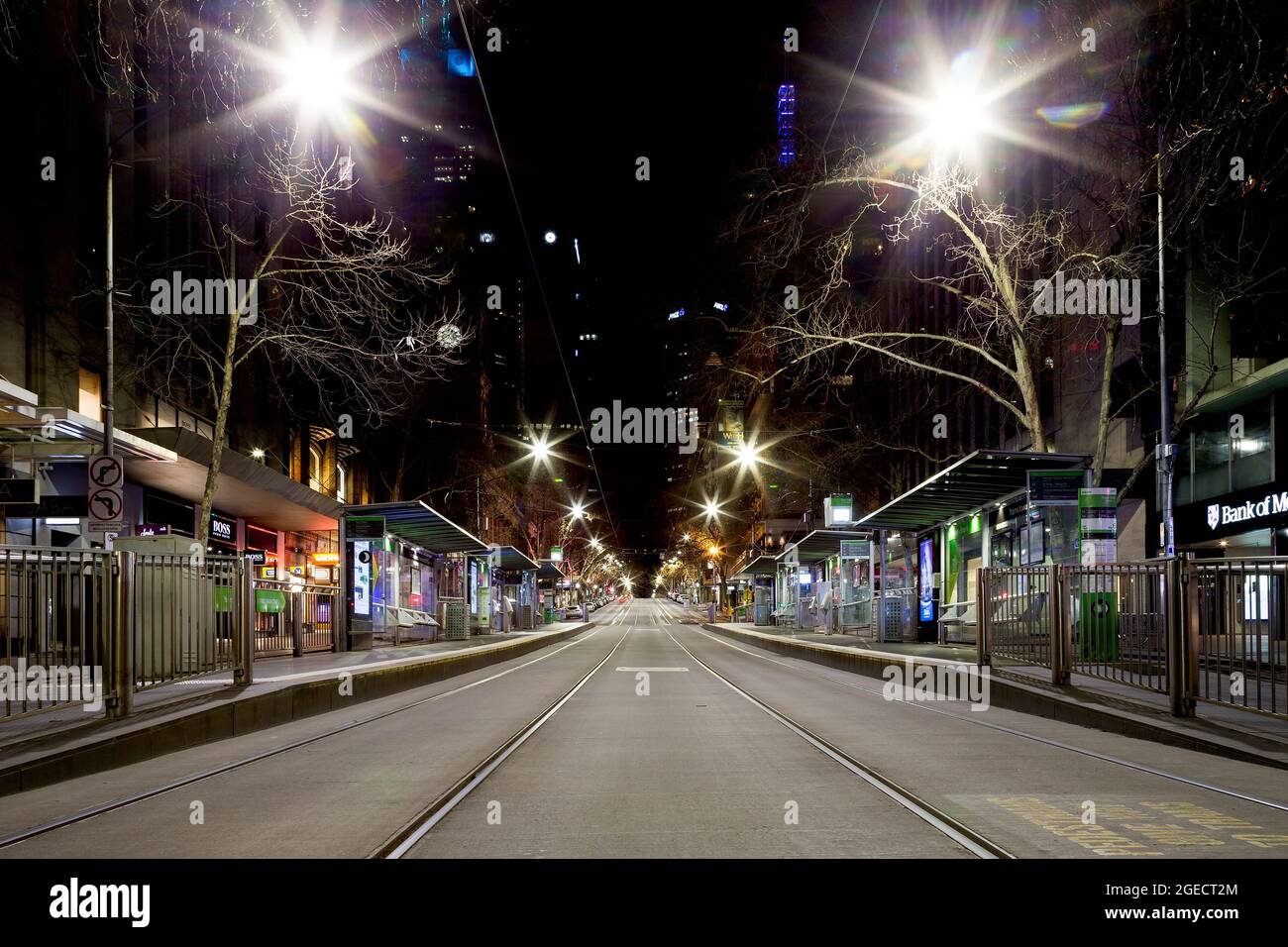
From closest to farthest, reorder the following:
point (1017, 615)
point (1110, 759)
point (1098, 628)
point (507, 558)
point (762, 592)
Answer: point (1110, 759)
point (1098, 628)
point (1017, 615)
point (507, 558)
point (762, 592)

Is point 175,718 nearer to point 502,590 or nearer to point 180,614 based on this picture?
point 180,614

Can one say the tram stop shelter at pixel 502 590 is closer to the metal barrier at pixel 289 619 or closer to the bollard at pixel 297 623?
the metal barrier at pixel 289 619

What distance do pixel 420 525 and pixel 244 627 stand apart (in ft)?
52.4

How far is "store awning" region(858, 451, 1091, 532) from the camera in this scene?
1742 cm

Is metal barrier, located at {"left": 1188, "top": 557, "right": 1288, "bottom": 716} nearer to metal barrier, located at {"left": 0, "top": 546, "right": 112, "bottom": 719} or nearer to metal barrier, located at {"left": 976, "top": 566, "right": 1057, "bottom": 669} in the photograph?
metal barrier, located at {"left": 976, "top": 566, "right": 1057, "bottom": 669}

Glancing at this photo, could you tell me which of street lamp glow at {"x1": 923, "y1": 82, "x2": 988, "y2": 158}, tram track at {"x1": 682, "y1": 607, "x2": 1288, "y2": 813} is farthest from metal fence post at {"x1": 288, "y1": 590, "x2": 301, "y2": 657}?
street lamp glow at {"x1": 923, "y1": 82, "x2": 988, "y2": 158}

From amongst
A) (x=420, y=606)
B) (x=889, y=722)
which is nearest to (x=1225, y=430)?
(x=889, y=722)

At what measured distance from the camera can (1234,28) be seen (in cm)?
1397

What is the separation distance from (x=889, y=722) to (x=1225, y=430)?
2261 cm

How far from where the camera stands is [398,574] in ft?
96.7

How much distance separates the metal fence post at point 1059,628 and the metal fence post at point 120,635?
11364 mm

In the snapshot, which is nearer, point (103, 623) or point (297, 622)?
point (103, 623)

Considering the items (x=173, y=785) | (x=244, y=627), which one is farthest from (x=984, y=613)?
(x=173, y=785)
